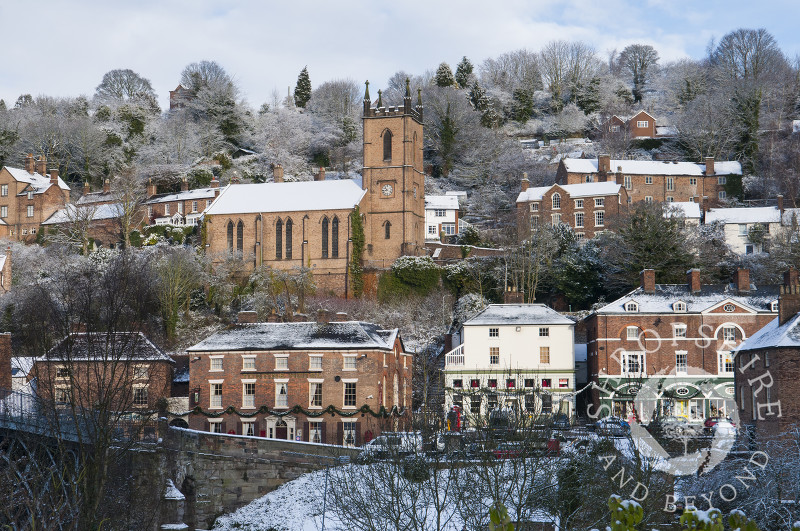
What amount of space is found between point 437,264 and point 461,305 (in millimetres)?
6327

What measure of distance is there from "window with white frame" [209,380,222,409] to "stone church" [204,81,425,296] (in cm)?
2266

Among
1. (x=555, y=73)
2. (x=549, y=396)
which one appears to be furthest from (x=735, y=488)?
(x=555, y=73)

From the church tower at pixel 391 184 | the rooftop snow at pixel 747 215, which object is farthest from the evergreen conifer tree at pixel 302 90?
the rooftop snow at pixel 747 215

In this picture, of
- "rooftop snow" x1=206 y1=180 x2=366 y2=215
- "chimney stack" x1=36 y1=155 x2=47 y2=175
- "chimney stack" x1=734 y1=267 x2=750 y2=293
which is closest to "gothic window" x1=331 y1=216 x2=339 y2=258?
"rooftop snow" x1=206 y1=180 x2=366 y2=215

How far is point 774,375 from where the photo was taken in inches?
1300

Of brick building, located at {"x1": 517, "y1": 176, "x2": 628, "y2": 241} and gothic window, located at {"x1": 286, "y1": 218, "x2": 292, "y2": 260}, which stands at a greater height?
brick building, located at {"x1": 517, "y1": 176, "x2": 628, "y2": 241}

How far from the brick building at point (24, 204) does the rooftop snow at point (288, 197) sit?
18330 mm

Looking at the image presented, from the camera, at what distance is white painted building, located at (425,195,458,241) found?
75.8 metres

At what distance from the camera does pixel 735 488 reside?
27516 mm

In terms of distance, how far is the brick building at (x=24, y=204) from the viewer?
3223 inches

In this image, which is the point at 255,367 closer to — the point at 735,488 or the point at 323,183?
the point at 735,488

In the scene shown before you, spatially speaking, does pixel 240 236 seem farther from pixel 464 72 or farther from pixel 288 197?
pixel 464 72

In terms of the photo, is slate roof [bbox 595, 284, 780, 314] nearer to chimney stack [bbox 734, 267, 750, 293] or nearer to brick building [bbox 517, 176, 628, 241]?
chimney stack [bbox 734, 267, 750, 293]

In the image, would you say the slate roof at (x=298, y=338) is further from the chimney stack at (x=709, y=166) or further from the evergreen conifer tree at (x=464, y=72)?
the evergreen conifer tree at (x=464, y=72)
